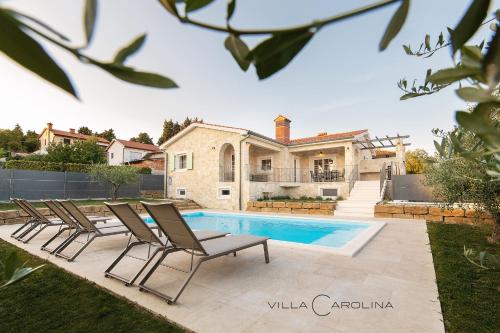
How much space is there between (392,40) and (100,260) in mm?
5766

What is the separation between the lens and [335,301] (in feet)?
11.0

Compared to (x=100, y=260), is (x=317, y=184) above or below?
above

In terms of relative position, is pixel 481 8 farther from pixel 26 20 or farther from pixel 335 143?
pixel 335 143

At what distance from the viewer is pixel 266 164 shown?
2086 centimetres

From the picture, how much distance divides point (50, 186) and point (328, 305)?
17620mm

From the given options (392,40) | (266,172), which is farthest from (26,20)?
(266,172)

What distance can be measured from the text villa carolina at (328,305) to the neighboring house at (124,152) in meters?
31.5

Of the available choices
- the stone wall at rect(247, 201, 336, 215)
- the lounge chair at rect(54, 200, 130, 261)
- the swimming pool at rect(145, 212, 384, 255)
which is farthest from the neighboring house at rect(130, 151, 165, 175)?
the lounge chair at rect(54, 200, 130, 261)

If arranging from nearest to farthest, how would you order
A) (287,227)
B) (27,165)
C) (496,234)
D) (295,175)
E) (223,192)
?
(496,234), (287,227), (223,192), (27,165), (295,175)

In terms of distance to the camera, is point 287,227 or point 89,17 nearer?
point 89,17

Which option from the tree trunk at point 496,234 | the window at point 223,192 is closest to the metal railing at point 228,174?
the window at point 223,192

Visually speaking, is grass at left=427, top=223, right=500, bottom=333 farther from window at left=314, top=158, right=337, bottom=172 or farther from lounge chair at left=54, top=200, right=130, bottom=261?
window at left=314, top=158, right=337, bottom=172

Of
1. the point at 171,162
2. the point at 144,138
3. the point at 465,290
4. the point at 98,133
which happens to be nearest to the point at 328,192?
the point at 171,162

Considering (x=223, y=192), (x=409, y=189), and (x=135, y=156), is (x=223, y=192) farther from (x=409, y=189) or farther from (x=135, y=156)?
(x=135, y=156)
